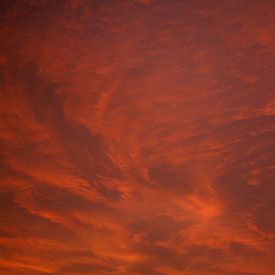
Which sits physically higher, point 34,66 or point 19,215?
point 34,66

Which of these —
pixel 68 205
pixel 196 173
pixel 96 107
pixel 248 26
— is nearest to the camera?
pixel 248 26

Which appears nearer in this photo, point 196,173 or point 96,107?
point 96,107

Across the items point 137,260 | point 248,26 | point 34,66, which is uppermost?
point 248,26

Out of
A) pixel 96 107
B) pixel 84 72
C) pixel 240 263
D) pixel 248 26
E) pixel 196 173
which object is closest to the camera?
pixel 248 26

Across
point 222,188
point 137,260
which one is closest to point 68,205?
point 137,260

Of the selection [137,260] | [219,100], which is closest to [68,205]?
[137,260]

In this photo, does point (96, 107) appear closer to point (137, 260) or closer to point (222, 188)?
point (222, 188)

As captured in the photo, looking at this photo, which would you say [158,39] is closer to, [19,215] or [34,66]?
[34,66]

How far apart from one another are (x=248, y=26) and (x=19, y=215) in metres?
3.53

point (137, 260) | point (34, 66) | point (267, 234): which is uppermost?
point (34, 66)

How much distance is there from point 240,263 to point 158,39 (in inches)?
131

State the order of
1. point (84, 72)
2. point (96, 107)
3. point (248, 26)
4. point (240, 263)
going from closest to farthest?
point (248, 26), point (84, 72), point (96, 107), point (240, 263)

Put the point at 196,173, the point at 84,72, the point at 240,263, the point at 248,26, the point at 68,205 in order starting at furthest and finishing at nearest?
1. the point at 240,263
2. the point at 68,205
3. the point at 196,173
4. the point at 84,72
5. the point at 248,26

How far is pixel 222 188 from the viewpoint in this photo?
15.1 feet
